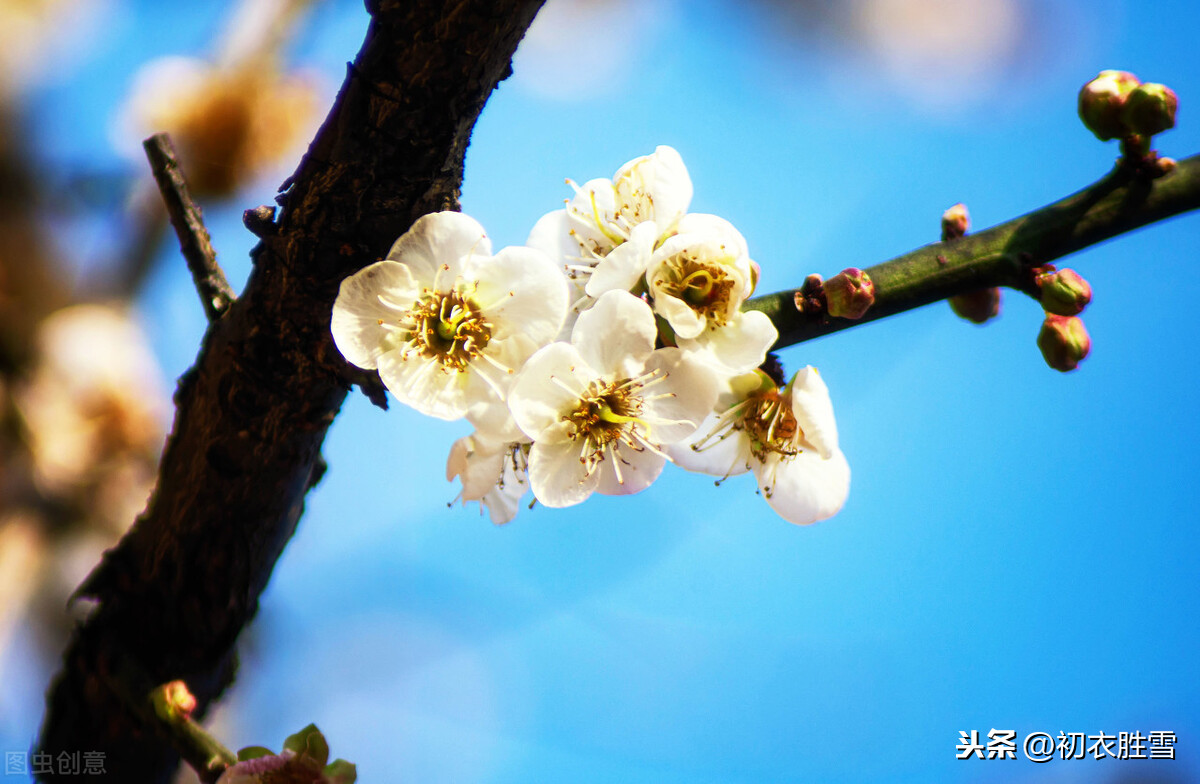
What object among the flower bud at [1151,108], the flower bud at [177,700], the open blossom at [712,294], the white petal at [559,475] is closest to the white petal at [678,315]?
the open blossom at [712,294]

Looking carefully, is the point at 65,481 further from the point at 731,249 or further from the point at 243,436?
the point at 731,249

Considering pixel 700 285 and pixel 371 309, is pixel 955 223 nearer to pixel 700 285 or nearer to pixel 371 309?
pixel 700 285

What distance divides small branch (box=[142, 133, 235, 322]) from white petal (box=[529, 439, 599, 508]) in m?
0.40

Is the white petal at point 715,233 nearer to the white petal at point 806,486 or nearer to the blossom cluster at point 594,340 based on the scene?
the blossom cluster at point 594,340

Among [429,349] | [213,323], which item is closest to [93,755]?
→ [213,323]

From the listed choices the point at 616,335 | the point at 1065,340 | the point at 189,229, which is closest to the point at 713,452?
the point at 616,335

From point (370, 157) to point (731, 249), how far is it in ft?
0.84

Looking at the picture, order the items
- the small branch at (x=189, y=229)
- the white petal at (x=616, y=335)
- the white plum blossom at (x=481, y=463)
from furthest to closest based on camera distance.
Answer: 1. the small branch at (x=189, y=229)
2. the white plum blossom at (x=481, y=463)
3. the white petal at (x=616, y=335)

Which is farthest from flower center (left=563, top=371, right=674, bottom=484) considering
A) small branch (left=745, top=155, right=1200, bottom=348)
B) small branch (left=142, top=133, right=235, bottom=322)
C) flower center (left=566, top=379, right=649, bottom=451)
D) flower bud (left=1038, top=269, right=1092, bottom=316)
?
small branch (left=142, top=133, right=235, bottom=322)

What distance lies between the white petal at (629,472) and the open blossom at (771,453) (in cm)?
5

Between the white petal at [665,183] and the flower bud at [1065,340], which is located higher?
the white petal at [665,183]

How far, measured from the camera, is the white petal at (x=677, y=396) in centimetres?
49

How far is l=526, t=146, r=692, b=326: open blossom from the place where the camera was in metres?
0.49

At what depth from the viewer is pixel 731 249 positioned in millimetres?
490
